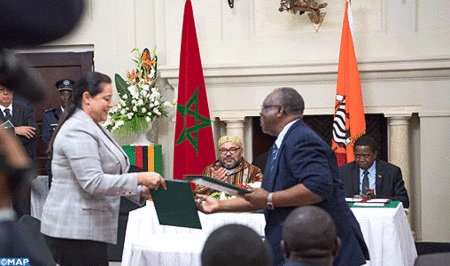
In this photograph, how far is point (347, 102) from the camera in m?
6.46

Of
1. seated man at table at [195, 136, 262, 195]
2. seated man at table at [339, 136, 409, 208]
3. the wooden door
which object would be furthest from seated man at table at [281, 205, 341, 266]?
the wooden door

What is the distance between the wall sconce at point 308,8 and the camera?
21.9ft

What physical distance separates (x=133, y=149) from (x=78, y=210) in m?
3.91

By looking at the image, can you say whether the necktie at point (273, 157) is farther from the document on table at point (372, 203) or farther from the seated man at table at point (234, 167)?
the seated man at table at point (234, 167)

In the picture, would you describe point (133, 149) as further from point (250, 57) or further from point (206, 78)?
point (250, 57)

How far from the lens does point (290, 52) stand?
693 cm

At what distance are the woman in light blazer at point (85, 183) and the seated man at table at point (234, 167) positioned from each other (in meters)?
2.33

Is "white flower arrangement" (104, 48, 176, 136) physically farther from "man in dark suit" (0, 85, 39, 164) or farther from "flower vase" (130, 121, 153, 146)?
"man in dark suit" (0, 85, 39, 164)

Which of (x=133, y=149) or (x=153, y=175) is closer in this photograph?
(x=153, y=175)

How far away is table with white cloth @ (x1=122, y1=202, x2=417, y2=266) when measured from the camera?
4.19 m

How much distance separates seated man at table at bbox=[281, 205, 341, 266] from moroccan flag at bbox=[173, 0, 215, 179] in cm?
459

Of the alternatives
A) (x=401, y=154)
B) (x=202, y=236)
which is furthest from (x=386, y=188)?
(x=202, y=236)

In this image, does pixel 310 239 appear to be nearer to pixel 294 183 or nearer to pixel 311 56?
pixel 294 183

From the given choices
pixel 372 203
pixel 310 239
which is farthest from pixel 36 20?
pixel 372 203
